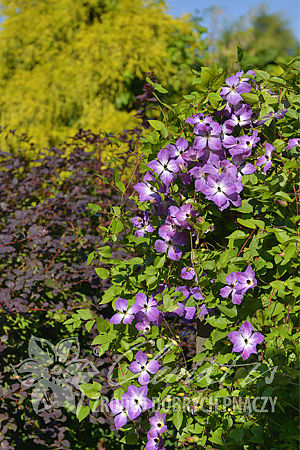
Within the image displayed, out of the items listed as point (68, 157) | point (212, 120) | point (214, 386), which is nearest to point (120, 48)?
point (68, 157)

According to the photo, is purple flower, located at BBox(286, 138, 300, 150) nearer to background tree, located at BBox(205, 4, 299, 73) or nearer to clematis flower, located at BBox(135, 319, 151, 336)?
clematis flower, located at BBox(135, 319, 151, 336)

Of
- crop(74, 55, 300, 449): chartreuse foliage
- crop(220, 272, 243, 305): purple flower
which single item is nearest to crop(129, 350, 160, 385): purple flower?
crop(74, 55, 300, 449): chartreuse foliage

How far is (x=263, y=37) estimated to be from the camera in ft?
23.6

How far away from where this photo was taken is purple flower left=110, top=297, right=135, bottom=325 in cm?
158

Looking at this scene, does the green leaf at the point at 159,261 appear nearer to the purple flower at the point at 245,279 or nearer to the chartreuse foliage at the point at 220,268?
the chartreuse foliage at the point at 220,268

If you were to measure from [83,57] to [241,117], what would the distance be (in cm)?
446

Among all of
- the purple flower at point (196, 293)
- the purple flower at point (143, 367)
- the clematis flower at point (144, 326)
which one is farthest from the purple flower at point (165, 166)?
the purple flower at point (143, 367)

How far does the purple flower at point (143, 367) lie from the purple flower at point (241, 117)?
83cm

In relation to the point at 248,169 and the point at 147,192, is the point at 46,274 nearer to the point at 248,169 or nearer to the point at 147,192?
the point at 147,192

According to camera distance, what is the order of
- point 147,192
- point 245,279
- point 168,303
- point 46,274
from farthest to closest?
point 46,274
point 147,192
point 168,303
point 245,279

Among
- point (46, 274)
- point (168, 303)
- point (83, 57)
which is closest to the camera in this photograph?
point (168, 303)

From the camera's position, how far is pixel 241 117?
5.04 feet

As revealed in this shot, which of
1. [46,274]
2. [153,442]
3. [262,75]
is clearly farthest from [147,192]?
[46,274]

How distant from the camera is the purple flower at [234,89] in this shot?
4.87 feet
